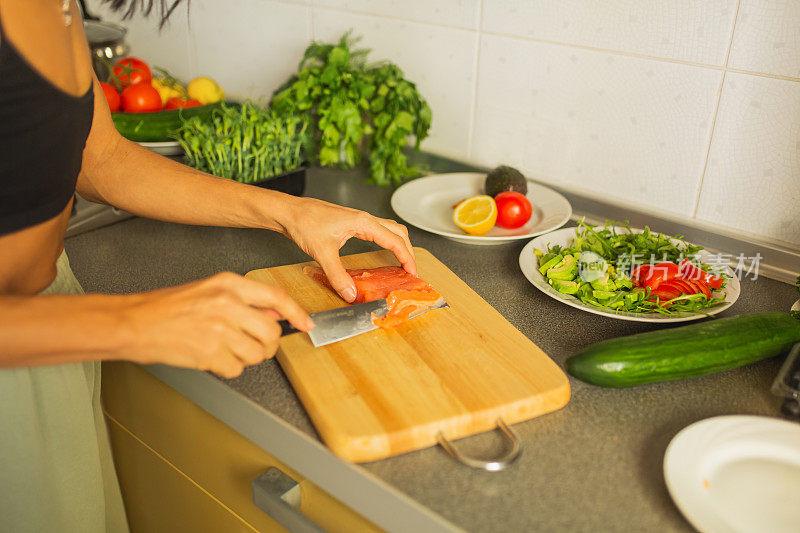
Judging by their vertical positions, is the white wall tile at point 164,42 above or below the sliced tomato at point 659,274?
above

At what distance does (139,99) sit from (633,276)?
1.11 metres

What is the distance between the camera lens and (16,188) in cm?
69

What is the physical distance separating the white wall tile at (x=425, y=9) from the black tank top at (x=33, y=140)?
2.56ft

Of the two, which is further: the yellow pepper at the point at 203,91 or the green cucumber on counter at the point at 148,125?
the yellow pepper at the point at 203,91

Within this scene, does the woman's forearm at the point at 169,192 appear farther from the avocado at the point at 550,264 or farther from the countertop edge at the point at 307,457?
the avocado at the point at 550,264

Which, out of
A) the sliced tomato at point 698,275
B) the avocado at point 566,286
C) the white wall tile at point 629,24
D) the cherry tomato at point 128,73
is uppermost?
the white wall tile at point 629,24

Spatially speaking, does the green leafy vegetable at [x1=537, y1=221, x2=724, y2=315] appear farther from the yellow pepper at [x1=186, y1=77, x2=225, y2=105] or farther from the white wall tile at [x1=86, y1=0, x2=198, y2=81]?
the white wall tile at [x1=86, y1=0, x2=198, y2=81]

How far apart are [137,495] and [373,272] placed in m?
0.59

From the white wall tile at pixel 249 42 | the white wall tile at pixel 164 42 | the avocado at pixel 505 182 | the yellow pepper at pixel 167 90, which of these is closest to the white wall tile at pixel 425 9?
the white wall tile at pixel 249 42

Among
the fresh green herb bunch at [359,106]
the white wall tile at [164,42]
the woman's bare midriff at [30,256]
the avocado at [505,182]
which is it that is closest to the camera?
the woman's bare midriff at [30,256]

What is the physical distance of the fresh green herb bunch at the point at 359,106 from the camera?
52.6 inches

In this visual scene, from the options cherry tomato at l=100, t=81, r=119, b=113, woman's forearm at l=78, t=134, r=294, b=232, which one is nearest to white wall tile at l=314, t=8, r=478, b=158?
cherry tomato at l=100, t=81, r=119, b=113

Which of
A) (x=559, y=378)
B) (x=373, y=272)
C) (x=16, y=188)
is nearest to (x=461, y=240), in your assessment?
(x=373, y=272)

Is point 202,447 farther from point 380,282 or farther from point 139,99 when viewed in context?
point 139,99
